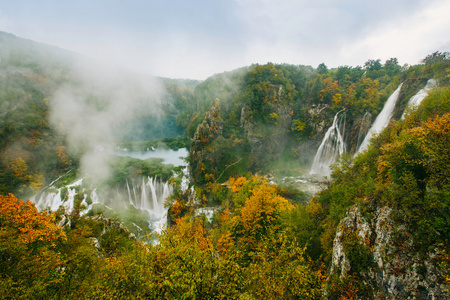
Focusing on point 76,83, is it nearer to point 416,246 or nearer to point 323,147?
point 323,147

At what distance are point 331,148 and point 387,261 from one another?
121 ft

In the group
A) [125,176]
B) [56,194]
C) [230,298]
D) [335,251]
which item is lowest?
[56,194]

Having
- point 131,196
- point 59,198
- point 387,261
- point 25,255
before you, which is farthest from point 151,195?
point 387,261

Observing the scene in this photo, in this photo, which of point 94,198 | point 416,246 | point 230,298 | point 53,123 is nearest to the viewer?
point 230,298

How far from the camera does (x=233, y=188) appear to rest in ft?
120

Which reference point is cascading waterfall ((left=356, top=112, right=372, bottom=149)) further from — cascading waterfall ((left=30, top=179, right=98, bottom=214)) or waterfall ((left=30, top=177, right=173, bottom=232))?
cascading waterfall ((left=30, top=179, right=98, bottom=214))

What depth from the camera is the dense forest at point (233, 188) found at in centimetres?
747

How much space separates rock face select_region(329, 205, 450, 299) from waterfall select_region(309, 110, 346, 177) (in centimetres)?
3227

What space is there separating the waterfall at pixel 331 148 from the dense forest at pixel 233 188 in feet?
3.62

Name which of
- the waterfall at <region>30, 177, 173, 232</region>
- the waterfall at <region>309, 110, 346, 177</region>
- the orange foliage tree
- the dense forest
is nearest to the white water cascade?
the waterfall at <region>30, 177, 173, 232</region>

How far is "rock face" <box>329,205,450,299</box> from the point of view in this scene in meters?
6.75

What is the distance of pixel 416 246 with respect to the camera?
7.57 m

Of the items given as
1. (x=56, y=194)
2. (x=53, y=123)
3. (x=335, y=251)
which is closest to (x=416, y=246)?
(x=335, y=251)

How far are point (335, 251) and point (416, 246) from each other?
4.70 metres
